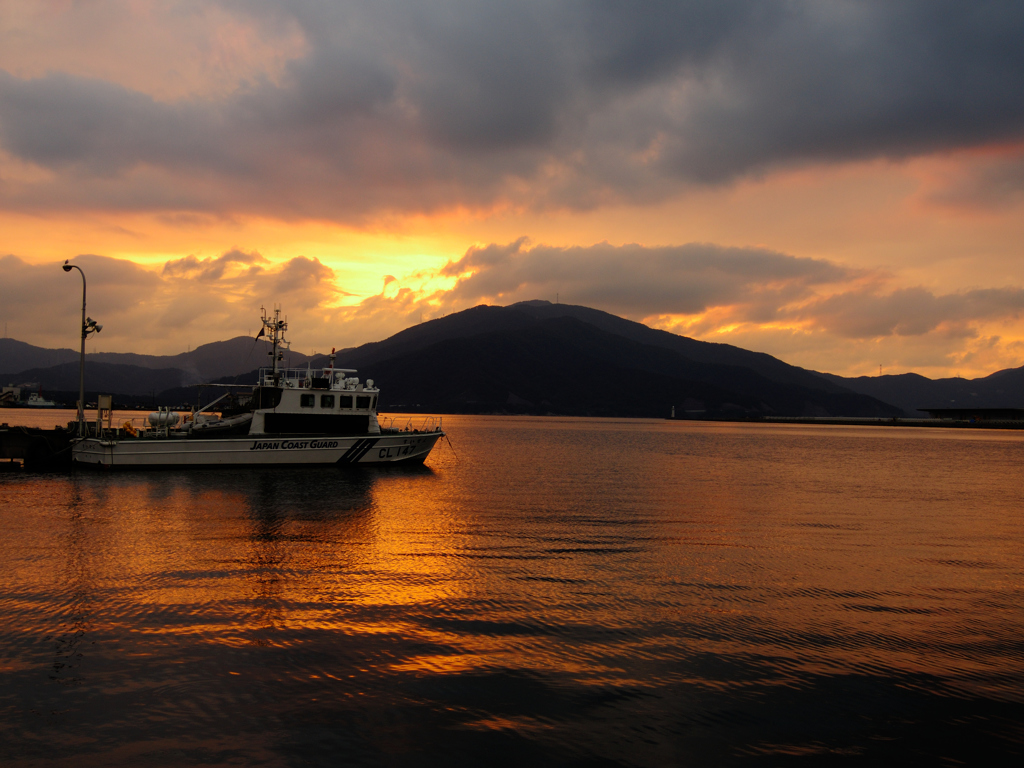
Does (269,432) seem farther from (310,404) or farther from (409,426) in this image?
(409,426)

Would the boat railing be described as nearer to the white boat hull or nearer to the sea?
the white boat hull

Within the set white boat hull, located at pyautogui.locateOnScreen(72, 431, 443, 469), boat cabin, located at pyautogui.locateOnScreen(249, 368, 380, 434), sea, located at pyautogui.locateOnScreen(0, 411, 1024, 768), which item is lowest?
sea, located at pyautogui.locateOnScreen(0, 411, 1024, 768)

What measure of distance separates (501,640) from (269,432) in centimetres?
3401

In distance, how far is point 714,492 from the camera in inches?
1483

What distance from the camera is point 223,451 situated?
134ft

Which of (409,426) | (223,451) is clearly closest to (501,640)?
(223,451)

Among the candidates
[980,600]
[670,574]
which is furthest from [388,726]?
[980,600]

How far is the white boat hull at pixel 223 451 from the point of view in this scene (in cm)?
4003

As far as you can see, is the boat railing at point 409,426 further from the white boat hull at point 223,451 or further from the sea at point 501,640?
the sea at point 501,640

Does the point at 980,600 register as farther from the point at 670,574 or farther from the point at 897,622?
the point at 670,574

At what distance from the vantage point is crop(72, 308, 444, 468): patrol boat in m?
40.4

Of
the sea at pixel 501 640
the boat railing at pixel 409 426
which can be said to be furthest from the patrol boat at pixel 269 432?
the sea at pixel 501 640

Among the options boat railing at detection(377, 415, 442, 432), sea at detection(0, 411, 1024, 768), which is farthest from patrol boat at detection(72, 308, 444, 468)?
sea at detection(0, 411, 1024, 768)

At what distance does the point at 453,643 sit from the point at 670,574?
25.6 feet
